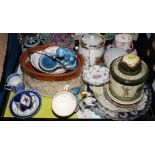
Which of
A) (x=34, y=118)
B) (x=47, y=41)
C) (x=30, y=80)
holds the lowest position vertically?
(x=34, y=118)

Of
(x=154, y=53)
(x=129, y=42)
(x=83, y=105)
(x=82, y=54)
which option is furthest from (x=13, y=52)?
(x=154, y=53)

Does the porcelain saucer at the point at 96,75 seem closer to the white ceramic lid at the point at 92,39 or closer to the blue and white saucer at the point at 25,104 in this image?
the white ceramic lid at the point at 92,39

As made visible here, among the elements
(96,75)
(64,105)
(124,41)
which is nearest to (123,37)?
(124,41)

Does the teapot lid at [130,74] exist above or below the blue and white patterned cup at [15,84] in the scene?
above

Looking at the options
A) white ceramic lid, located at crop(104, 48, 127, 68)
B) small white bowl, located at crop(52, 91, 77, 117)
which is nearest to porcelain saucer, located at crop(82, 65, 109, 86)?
white ceramic lid, located at crop(104, 48, 127, 68)

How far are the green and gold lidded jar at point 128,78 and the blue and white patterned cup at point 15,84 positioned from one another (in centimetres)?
45

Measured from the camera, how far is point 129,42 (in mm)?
1431

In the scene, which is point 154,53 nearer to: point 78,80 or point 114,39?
point 114,39

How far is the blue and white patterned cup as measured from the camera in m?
1.26

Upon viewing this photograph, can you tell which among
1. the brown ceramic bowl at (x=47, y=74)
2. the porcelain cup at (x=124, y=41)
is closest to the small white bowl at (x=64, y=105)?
the brown ceramic bowl at (x=47, y=74)

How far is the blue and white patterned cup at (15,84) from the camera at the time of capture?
1260 mm

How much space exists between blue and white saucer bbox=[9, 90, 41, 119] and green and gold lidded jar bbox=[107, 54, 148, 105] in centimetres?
37

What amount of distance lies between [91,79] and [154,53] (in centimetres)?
36

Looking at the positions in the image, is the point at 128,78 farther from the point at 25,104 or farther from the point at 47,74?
the point at 25,104
